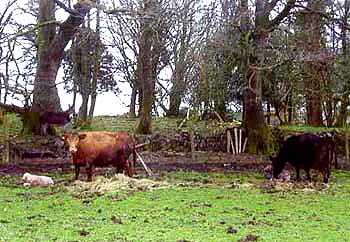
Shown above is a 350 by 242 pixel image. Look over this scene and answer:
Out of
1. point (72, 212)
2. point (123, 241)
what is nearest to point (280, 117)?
point (72, 212)

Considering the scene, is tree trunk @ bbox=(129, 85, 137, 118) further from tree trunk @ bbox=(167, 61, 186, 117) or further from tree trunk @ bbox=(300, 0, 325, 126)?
tree trunk @ bbox=(300, 0, 325, 126)

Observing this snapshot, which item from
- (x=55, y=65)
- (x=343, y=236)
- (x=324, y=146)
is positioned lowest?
(x=343, y=236)

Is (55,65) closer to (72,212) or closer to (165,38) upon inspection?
(165,38)

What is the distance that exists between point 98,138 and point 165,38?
6793mm

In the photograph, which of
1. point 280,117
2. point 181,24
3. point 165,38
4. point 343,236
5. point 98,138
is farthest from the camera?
point 280,117

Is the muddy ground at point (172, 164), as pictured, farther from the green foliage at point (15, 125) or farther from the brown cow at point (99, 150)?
the green foliage at point (15, 125)

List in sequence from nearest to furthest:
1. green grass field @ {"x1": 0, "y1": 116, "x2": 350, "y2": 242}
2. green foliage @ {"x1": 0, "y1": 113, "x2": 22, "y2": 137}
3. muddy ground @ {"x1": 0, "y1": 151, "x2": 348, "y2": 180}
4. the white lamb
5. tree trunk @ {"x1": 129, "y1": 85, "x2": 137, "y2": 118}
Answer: green grass field @ {"x1": 0, "y1": 116, "x2": 350, "y2": 242} → the white lamb → muddy ground @ {"x1": 0, "y1": 151, "x2": 348, "y2": 180} → green foliage @ {"x1": 0, "y1": 113, "x2": 22, "y2": 137} → tree trunk @ {"x1": 129, "y1": 85, "x2": 137, "y2": 118}

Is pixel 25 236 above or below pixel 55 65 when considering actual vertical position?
below

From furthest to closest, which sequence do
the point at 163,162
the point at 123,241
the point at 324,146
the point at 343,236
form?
the point at 163,162, the point at 324,146, the point at 343,236, the point at 123,241

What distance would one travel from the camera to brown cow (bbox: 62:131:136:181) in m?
11.6

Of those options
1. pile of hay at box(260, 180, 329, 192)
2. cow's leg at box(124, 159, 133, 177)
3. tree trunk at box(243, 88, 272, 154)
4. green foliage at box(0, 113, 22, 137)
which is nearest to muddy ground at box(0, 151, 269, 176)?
tree trunk at box(243, 88, 272, 154)

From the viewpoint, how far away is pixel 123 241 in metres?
6.68

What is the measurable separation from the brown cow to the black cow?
9.85ft

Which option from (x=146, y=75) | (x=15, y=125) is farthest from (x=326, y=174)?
(x=15, y=125)
